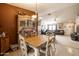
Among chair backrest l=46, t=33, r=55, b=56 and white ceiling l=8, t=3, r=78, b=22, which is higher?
white ceiling l=8, t=3, r=78, b=22

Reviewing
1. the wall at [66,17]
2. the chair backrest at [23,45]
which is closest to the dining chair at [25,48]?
the chair backrest at [23,45]

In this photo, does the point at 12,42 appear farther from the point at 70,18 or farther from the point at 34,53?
the point at 70,18

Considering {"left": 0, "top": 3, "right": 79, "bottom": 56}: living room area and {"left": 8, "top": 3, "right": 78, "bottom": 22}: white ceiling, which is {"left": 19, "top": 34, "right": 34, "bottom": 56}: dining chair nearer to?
{"left": 0, "top": 3, "right": 79, "bottom": 56}: living room area

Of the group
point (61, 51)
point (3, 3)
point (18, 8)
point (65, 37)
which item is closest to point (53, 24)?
point (65, 37)

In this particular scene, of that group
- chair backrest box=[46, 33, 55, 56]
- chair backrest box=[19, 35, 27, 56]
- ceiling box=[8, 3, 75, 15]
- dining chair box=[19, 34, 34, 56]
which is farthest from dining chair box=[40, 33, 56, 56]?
ceiling box=[8, 3, 75, 15]

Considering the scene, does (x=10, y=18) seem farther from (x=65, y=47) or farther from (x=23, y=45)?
(x=65, y=47)

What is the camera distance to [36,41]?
2.39 m

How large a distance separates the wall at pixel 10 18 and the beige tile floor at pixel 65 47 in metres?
0.26

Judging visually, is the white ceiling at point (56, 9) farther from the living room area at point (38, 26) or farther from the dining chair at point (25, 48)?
the dining chair at point (25, 48)

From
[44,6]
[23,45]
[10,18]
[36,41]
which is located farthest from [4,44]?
[44,6]

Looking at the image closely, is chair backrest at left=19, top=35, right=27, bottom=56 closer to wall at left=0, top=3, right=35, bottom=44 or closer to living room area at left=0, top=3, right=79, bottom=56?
living room area at left=0, top=3, right=79, bottom=56

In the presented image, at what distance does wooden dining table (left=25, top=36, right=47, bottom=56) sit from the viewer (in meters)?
2.37

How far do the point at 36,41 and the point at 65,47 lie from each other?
0.56m

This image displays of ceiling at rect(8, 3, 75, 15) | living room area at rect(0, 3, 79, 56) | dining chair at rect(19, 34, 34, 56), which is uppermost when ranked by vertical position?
ceiling at rect(8, 3, 75, 15)
